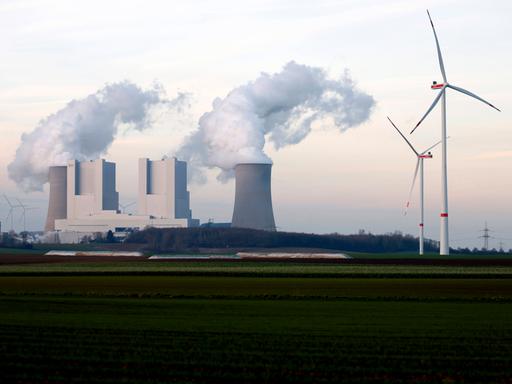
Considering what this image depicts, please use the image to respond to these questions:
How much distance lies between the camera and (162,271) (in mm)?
50531

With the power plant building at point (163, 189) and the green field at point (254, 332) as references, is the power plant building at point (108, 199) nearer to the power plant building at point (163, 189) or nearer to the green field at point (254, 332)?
the power plant building at point (163, 189)

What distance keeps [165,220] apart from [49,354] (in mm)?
101349

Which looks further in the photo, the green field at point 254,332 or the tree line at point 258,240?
the tree line at point 258,240

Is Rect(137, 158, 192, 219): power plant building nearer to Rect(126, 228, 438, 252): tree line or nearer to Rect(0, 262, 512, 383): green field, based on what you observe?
Rect(126, 228, 438, 252): tree line

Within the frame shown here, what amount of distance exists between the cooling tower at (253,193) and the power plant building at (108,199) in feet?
68.7

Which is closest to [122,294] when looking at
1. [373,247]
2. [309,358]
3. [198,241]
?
[309,358]

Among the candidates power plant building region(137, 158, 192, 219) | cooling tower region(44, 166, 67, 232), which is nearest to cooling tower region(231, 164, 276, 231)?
power plant building region(137, 158, 192, 219)

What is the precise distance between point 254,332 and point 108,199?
102m

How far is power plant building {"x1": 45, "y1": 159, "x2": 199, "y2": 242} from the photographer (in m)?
115

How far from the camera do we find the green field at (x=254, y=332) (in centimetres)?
1491

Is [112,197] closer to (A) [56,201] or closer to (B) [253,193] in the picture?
(A) [56,201]

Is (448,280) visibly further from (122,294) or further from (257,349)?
(257,349)

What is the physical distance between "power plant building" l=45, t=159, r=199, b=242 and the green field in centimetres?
7639

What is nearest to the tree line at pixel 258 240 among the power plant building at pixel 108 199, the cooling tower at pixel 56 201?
the power plant building at pixel 108 199
